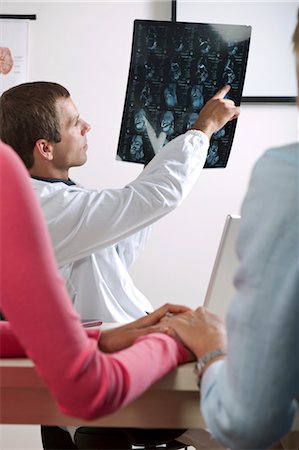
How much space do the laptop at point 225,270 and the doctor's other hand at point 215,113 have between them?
14.0 inches

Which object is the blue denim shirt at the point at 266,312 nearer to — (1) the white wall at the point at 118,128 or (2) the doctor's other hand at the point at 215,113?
(2) the doctor's other hand at the point at 215,113

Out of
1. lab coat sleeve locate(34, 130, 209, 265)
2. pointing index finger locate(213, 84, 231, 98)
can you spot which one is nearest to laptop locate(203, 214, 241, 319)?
lab coat sleeve locate(34, 130, 209, 265)

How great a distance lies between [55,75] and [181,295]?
3.32 feet

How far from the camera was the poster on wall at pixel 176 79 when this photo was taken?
181cm

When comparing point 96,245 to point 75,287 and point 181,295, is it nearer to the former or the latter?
point 75,287

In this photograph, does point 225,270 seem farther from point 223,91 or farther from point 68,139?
point 68,139

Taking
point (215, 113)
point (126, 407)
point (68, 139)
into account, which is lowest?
point (126, 407)

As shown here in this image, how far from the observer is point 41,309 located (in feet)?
2.66

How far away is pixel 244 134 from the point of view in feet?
10.3

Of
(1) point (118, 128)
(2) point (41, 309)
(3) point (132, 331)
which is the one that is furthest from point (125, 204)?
(1) point (118, 128)

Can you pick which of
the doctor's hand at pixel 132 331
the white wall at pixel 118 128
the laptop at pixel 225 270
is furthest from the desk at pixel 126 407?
the white wall at pixel 118 128

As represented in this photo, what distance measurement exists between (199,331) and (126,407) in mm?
139

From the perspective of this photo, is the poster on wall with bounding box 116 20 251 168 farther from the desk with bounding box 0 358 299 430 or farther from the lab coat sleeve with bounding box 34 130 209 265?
the desk with bounding box 0 358 299 430

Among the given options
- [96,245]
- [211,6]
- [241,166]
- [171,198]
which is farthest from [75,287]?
[211,6]
